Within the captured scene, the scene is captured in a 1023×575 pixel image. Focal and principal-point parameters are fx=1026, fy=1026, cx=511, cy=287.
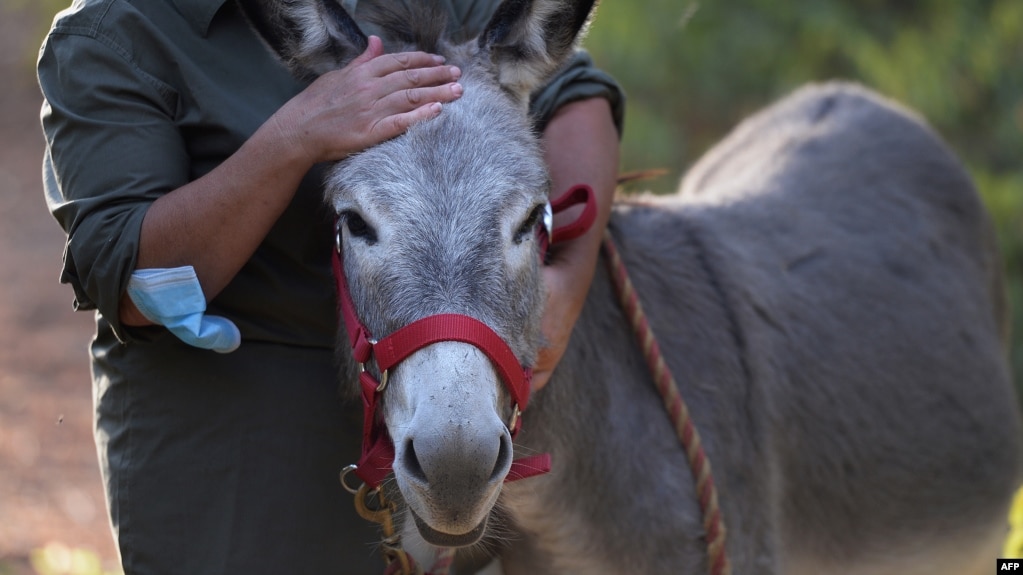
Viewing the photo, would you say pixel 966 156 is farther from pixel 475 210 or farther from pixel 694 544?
pixel 475 210

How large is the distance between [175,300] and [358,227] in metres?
0.38

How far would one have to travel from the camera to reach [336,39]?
2137 millimetres

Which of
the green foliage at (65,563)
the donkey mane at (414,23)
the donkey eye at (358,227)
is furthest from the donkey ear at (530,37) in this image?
the green foliage at (65,563)

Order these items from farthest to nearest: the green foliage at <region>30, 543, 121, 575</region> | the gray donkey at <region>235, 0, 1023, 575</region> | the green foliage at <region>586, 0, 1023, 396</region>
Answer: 1. the green foliage at <region>586, 0, 1023, 396</region>
2. the green foliage at <region>30, 543, 121, 575</region>
3. the gray donkey at <region>235, 0, 1023, 575</region>

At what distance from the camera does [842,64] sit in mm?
6723

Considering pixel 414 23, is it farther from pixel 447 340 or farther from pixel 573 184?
pixel 447 340

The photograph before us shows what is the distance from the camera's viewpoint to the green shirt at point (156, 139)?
1.98 meters

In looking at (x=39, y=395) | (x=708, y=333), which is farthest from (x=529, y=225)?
(x=39, y=395)

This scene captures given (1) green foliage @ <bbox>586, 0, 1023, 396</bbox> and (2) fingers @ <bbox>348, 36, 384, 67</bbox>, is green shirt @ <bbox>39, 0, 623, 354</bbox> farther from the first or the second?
(1) green foliage @ <bbox>586, 0, 1023, 396</bbox>

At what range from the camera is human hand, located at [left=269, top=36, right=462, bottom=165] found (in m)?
1.94

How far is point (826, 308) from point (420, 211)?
182 cm

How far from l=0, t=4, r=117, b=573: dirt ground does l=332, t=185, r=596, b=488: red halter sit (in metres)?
1.47

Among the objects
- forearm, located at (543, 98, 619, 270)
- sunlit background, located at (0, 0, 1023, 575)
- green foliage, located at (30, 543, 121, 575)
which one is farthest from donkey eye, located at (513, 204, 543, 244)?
sunlit background, located at (0, 0, 1023, 575)

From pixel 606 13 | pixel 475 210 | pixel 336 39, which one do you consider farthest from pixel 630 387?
pixel 606 13
